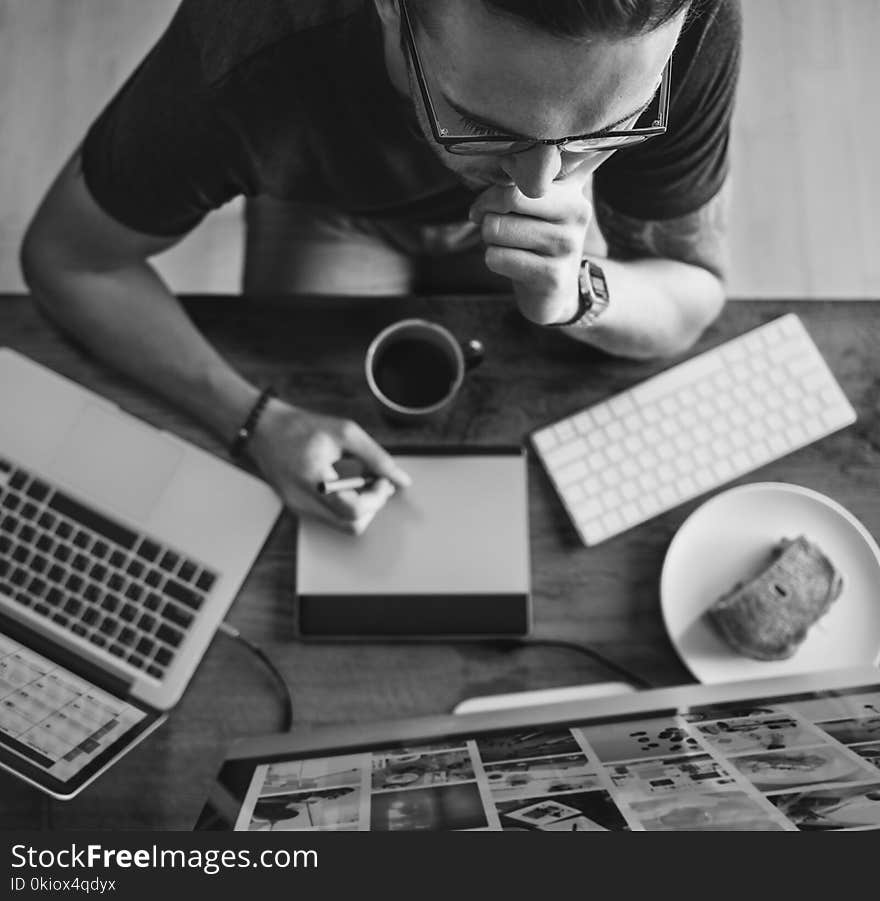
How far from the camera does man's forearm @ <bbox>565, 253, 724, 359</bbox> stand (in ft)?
2.74

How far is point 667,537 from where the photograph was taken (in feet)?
2.88

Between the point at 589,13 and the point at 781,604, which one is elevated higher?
the point at 589,13

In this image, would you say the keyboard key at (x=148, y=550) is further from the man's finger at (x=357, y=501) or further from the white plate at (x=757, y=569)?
the white plate at (x=757, y=569)

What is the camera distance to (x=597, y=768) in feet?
2.05

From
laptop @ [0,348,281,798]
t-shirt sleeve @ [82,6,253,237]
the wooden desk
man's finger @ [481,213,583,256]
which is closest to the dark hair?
man's finger @ [481,213,583,256]

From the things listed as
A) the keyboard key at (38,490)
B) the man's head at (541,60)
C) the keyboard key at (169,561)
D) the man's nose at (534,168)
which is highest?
the man's head at (541,60)

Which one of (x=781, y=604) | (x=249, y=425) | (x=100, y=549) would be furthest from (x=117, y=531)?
(x=781, y=604)

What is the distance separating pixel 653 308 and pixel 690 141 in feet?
0.53

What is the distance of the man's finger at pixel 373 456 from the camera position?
2.81 ft

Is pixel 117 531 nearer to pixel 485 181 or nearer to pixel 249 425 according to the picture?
pixel 249 425

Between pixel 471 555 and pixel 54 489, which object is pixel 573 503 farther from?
pixel 54 489

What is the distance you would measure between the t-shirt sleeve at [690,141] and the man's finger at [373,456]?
328 mm

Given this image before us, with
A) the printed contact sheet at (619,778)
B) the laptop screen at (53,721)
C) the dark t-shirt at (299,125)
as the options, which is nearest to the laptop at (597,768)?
the printed contact sheet at (619,778)

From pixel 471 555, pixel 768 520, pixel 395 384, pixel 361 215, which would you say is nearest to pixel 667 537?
pixel 768 520
